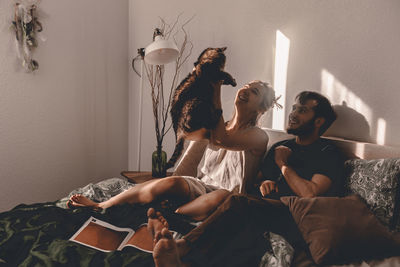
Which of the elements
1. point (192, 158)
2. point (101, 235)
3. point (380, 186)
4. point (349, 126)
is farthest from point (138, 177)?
point (380, 186)

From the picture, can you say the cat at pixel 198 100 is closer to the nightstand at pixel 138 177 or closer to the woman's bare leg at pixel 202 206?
the woman's bare leg at pixel 202 206

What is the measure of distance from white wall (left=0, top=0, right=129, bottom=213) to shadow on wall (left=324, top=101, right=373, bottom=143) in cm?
195

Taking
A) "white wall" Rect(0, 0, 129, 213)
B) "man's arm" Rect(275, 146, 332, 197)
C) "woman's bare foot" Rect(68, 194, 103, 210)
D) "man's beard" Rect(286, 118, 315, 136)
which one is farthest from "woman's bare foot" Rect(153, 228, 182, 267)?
"white wall" Rect(0, 0, 129, 213)

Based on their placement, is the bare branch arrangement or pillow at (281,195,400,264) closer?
pillow at (281,195,400,264)

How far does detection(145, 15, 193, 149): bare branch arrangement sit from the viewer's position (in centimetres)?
248

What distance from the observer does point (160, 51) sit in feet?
6.59

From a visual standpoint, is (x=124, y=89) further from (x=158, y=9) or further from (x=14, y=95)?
(x=14, y=95)

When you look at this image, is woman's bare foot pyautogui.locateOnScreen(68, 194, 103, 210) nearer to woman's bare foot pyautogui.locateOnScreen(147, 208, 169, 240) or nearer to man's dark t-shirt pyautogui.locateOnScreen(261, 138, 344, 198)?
woman's bare foot pyautogui.locateOnScreen(147, 208, 169, 240)

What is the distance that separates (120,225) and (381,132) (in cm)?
136

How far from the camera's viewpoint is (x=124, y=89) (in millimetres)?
2930

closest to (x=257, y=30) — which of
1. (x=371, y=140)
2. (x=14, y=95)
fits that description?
(x=371, y=140)

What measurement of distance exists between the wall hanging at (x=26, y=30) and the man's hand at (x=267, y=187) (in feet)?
5.97

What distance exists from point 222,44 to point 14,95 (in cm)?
156

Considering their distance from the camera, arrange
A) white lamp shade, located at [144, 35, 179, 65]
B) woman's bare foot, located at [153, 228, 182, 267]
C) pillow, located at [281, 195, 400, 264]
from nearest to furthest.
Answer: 1. woman's bare foot, located at [153, 228, 182, 267]
2. pillow, located at [281, 195, 400, 264]
3. white lamp shade, located at [144, 35, 179, 65]
